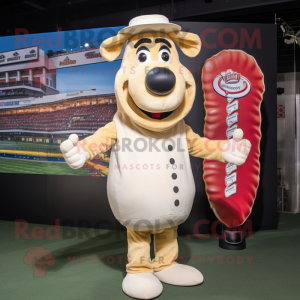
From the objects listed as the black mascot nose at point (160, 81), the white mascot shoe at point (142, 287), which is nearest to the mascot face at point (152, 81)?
the black mascot nose at point (160, 81)

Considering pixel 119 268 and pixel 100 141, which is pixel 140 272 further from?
pixel 100 141

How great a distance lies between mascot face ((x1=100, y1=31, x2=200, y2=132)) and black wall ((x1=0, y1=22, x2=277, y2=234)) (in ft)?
3.84

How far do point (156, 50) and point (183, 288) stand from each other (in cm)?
144

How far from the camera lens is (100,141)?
1865 mm

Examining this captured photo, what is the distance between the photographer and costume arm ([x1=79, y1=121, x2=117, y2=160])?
180cm

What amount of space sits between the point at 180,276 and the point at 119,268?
1.70 feet

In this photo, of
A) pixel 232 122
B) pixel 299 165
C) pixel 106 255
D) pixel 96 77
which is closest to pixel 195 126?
pixel 232 122

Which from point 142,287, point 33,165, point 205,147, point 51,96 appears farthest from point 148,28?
point 33,165

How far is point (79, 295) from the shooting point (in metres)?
1.93

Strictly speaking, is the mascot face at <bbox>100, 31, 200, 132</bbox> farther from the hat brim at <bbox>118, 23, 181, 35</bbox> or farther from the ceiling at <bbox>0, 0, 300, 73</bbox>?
the ceiling at <bbox>0, 0, 300, 73</bbox>

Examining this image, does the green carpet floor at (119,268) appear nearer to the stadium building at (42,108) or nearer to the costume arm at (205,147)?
the costume arm at (205,147)

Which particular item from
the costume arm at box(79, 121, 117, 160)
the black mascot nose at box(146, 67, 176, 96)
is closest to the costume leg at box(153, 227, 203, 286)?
the costume arm at box(79, 121, 117, 160)

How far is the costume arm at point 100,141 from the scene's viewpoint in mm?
1798

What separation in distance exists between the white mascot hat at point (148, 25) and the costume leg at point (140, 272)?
3.95 ft
